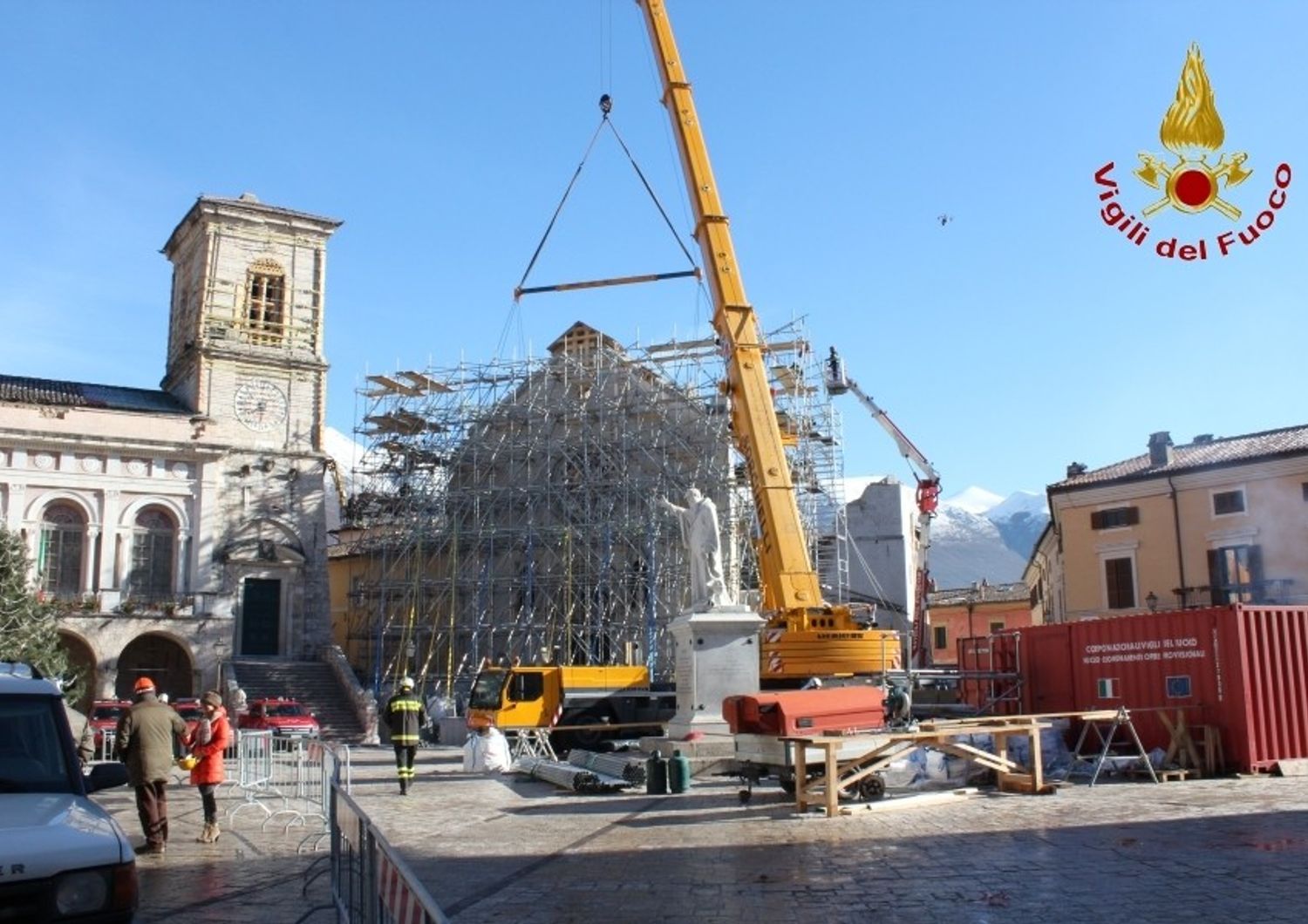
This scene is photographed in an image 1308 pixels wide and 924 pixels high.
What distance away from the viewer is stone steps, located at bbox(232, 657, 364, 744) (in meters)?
36.3

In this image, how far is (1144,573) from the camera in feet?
126

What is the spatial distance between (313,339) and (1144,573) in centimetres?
2905

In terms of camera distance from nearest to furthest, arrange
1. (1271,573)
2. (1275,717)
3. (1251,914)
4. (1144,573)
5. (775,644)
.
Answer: (1251,914), (1275,717), (775,644), (1271,573), (1144,573)

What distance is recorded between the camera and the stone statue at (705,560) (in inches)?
789

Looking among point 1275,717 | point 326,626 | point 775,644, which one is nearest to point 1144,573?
point 775,644

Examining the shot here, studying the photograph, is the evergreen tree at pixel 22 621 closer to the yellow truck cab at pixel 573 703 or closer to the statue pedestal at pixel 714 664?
the yellow truck cab at pixel 573 703

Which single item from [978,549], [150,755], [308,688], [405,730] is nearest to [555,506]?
[308,688]

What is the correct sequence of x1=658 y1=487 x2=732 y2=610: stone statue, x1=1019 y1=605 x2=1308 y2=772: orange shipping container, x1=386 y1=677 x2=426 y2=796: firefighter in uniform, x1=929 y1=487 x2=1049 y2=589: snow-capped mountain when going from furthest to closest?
1. x1=929 y1=487 x2=1049 y2=589: snow-capped mountain
2. x1=658 y1=487 x2=732 y2=610: stone statue
3. x1=386 y1=677 x2=426 y2=796: firefighter in uniform
4. x1=1019 y1=605 x2=1308 y2=772: orange shipping container

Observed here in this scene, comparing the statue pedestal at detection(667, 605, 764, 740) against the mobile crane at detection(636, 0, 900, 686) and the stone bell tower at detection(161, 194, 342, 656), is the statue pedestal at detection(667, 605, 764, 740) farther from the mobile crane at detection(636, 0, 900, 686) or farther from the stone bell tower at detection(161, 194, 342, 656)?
the stone bell tower at detection(161, 194, 342, 656)

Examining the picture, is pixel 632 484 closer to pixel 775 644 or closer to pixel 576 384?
pixel 576 384

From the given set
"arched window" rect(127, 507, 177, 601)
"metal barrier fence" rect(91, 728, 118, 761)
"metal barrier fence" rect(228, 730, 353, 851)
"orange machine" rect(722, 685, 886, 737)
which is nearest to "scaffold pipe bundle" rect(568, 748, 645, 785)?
"orange machine" rect(722, 685, 886, 737)

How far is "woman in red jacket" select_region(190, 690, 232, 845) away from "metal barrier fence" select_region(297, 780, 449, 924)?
13.7 ft

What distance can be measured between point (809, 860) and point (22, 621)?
985 inches

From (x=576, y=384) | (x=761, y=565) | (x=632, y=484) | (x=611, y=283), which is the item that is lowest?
(x=761, y=565)
